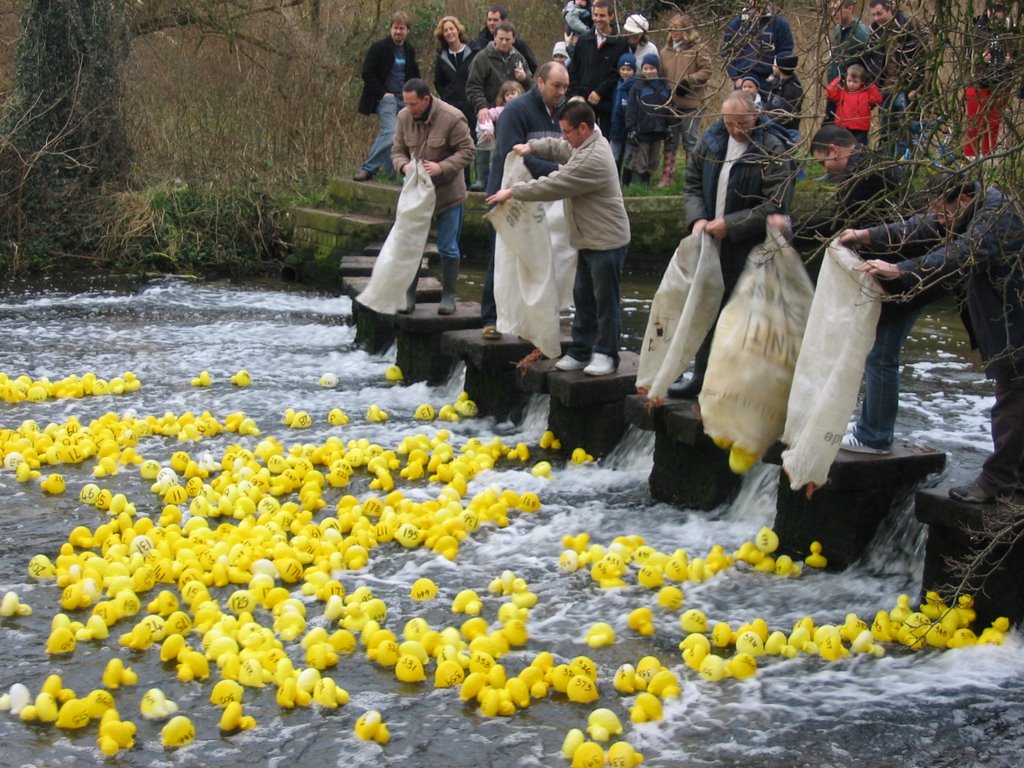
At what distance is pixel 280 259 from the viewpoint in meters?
16.2

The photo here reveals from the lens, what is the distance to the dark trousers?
568cm

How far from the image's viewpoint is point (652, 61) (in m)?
12.4

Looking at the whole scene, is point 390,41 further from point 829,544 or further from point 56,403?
point 829,544

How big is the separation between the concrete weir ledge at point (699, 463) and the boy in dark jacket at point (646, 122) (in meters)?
3.49

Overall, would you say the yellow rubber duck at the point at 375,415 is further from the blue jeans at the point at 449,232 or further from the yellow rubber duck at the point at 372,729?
the yellow rubber duck at the point at 372,729

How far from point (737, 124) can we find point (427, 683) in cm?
332

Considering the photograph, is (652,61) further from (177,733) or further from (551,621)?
(177,733)

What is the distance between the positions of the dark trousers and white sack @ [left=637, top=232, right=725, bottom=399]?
5.72ft

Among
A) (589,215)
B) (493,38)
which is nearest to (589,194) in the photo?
(589,215)

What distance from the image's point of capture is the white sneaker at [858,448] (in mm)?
6539

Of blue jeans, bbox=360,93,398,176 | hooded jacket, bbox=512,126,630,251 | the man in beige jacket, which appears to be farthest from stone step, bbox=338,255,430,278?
hooded jacket, bbox=512,126,630,251

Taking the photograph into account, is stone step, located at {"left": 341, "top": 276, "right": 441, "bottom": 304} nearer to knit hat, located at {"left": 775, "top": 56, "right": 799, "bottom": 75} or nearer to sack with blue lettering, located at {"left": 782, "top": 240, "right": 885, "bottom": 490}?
knit hat, located at {"left": 775, "top": 56, "right": 799, "bottom": 75}

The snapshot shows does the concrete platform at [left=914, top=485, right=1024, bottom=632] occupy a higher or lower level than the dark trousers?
lower

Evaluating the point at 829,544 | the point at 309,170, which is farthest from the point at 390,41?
the point at 829,544
